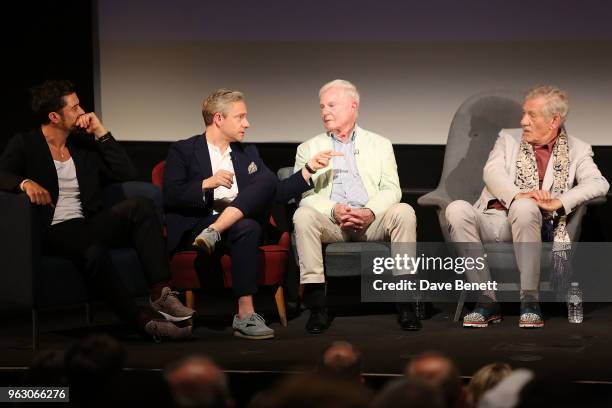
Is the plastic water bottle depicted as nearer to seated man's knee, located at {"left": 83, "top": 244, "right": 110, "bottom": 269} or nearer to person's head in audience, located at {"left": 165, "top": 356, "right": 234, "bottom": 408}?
seated man's knee, located at {"left": 83, "top": 244, "right": 110, "bottom": 269}

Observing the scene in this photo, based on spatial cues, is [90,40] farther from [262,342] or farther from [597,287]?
[597,287]

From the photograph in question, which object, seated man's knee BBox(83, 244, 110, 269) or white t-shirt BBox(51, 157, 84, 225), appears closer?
seated man's knee BBox(83, 244, 110, 269)

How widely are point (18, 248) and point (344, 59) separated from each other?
2.39 metres

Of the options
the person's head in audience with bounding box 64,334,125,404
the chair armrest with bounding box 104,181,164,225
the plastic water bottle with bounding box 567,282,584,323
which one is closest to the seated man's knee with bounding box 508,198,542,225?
the plastic water bottle with bounding box 567,282,584,323

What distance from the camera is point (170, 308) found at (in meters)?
4.68

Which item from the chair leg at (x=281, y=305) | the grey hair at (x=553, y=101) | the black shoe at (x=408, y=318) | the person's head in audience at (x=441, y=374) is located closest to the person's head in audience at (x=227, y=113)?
the chair leg at (x=281, y=305)

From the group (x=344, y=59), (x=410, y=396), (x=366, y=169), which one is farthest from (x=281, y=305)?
(x=410, y=396)

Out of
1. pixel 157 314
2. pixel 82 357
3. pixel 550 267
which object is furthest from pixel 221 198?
pixel 82 357

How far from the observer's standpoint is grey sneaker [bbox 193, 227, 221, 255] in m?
4.70

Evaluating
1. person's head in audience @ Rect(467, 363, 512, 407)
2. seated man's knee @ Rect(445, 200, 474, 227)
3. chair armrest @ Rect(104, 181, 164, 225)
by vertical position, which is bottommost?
person's head in audience @ Rect(467, 363, 512, 407)

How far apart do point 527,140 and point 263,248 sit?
1.34m

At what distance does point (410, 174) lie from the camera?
611cm

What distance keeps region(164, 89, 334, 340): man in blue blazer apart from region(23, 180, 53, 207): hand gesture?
67cm

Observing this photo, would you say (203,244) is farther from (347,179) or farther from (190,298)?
(347,179)
